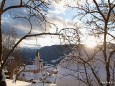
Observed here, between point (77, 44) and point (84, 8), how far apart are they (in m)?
2.82

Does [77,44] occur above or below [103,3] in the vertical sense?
below

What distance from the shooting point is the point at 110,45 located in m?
15.6

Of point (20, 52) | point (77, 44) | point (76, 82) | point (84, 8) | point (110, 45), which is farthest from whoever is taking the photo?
point (20, 52)

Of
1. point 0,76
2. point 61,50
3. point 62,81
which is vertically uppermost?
point 61,50

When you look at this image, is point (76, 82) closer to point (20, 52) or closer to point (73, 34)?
point (73, 34)

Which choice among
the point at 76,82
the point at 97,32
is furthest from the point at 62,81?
the point at 97,32

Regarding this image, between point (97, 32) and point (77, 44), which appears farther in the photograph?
point (97, 32)

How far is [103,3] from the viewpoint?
1432 centimetres

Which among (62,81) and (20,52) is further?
(20,52)

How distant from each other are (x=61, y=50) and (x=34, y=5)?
2.06 metres

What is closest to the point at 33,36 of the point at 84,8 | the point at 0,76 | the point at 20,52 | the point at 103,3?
the point at 0,76

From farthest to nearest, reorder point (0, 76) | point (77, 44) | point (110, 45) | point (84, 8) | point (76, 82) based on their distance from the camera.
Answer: point (76, 82), point (110, 45), point (84, 8), point (77, 44), point (0, 76)

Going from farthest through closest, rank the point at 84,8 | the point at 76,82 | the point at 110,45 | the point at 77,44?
1. the point at 76,82
2. the point at 110,45
3. the point at 84,8
4. the point at 77,44

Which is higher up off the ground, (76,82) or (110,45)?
(110,45)
